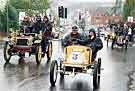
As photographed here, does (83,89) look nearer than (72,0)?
Yes

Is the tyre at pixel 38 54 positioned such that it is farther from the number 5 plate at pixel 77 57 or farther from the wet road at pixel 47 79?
the number 5 plate at pixel 77 57

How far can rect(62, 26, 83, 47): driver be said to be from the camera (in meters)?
15.4

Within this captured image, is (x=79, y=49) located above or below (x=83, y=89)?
above

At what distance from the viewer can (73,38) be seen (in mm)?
16031

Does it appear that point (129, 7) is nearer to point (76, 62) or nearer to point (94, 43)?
point (94, 43)

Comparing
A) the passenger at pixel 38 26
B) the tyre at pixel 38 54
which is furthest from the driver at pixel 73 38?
the passenger at pixel 38 26

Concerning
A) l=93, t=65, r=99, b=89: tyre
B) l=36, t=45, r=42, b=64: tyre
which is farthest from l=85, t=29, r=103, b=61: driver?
l=36, t=45, r=42, b=64: tyre

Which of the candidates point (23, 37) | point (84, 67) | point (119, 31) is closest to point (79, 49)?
point (84, 67)

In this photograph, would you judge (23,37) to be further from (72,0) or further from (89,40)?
(72,0)

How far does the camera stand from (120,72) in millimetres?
18297

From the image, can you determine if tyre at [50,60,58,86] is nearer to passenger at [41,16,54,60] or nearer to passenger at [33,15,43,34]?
passenger at [41,16,54,60]

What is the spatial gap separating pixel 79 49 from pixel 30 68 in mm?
4336

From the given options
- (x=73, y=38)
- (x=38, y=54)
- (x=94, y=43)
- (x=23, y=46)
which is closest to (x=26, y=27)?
(x=23, y=46)

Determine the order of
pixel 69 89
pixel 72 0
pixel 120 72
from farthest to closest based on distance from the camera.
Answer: pixel 72 0, pixel 120 72, pixel 69 89
